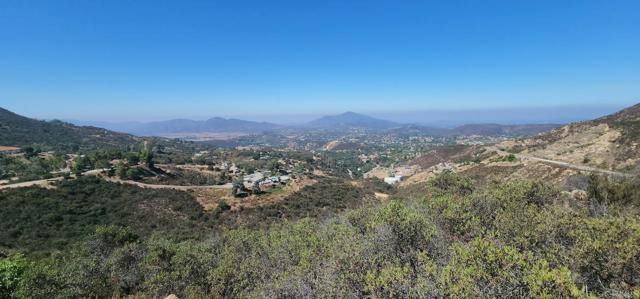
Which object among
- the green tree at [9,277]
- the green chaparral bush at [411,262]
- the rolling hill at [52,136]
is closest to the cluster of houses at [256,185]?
the green chaparral bush at [411,262]

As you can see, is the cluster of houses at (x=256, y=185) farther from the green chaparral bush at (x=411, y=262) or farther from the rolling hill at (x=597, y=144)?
the rolling hill at (x=597, y=144)

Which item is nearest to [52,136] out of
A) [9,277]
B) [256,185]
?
[256,185]

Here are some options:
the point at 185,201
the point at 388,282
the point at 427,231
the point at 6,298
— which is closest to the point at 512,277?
the point at 388,282

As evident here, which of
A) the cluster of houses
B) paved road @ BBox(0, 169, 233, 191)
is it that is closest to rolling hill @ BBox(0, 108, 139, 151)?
paved road @ BBox(0, 169, 233, 191)

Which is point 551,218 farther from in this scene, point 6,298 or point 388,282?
point 6,298

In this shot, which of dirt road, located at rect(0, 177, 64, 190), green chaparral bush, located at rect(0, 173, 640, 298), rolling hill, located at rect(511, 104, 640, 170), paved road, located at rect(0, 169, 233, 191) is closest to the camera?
green chaparral bush, located at rect(0, 173, 640, 298)

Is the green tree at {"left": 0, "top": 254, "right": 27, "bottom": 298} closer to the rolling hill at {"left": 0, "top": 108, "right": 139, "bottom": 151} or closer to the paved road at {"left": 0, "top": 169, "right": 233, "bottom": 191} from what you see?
the paved road at {"left": 0, "top": 169, "right": 233, "bottom": 191}
